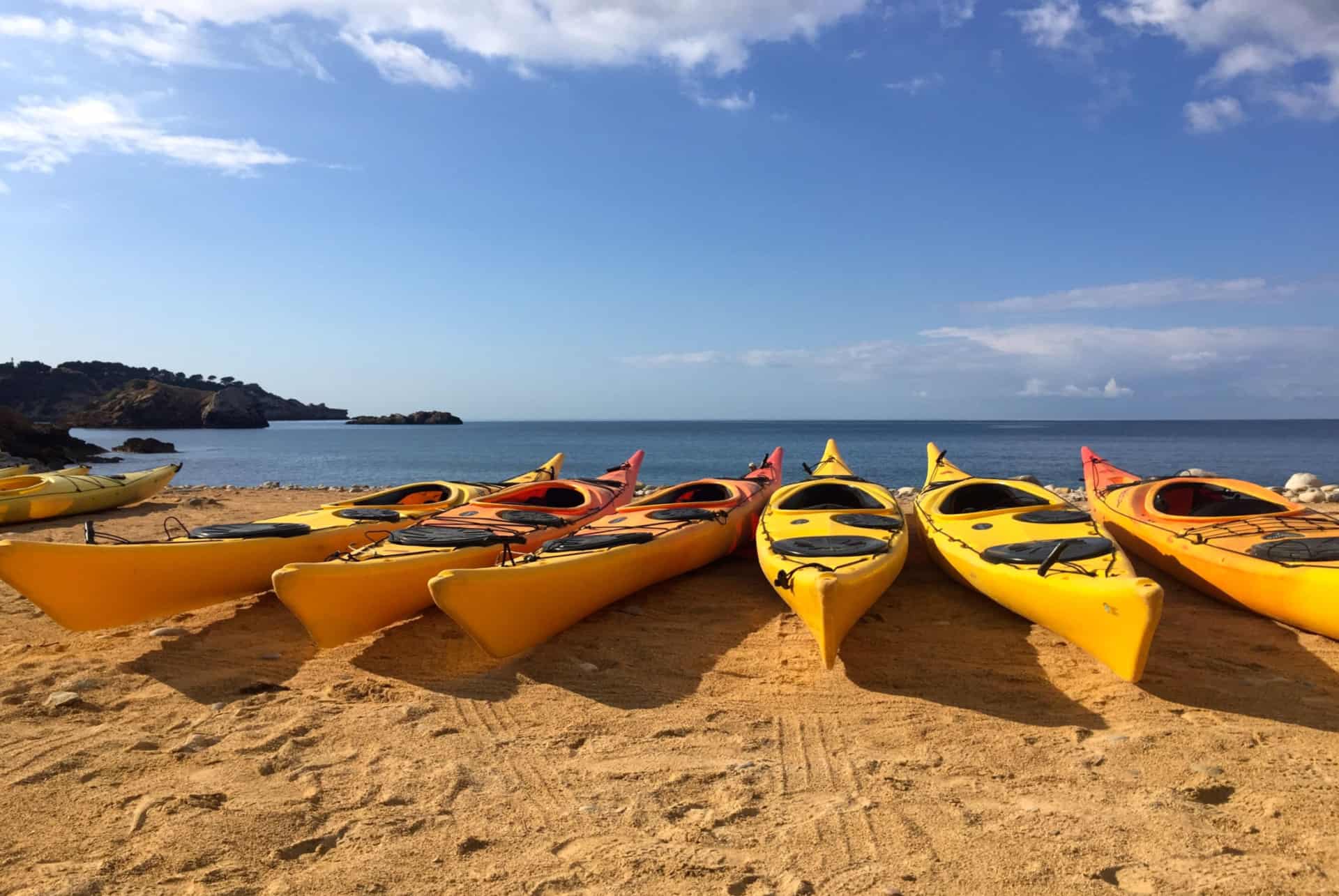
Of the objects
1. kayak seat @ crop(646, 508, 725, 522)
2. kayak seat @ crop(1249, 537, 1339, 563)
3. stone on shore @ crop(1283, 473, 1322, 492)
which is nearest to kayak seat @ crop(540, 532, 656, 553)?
kayak seat @ crop(646, 508, 725, 522)

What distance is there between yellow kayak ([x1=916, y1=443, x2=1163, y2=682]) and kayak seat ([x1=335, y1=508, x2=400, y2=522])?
5283mm

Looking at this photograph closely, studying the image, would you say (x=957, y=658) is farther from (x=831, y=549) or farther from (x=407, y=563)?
(x=407, y=563)

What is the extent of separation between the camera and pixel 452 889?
2.82m

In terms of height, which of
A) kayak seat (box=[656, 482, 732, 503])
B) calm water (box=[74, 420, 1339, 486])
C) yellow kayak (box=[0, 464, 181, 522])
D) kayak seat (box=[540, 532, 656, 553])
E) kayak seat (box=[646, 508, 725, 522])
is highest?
kayak seat (box=[656, 482, 732, 503])

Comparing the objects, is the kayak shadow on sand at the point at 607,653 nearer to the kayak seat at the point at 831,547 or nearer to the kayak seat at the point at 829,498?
the kayak seat at the point at 831,547

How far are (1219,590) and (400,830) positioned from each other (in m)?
6.26

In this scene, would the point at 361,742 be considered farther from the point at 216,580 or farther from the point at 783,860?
the point at 216,580

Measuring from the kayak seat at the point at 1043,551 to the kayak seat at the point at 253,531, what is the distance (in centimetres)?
585

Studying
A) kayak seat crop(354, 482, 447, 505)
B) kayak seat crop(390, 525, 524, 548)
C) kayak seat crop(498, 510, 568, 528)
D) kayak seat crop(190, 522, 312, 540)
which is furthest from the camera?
kayak seat crop(354, 482, 447, 505)

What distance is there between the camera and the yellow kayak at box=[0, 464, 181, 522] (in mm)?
11102

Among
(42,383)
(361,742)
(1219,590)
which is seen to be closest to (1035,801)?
(361,742)

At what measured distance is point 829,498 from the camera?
27.2ft

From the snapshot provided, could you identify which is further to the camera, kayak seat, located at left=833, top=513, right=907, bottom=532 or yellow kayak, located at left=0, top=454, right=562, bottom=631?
kayak seat, located at left=833, top=513, right=907, bottom=532

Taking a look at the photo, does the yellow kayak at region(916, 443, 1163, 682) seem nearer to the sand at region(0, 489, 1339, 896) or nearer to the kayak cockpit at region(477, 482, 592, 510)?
the sand at region(0, 489, 1339, 896)
